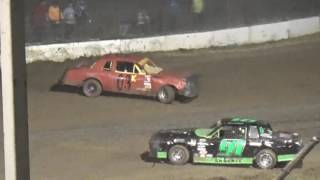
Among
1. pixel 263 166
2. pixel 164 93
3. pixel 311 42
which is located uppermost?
pixel 311 42

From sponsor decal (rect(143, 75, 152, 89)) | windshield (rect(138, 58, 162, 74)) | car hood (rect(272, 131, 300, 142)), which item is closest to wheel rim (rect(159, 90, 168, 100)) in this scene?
sponsor decal (rect(143, 75, 152, 89))

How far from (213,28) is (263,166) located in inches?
645

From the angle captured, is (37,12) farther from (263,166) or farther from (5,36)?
(5,36)

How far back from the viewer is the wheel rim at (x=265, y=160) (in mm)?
15486

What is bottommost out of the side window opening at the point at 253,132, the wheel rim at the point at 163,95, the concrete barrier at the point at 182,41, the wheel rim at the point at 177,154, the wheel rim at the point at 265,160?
the wheel rim at the point at 265,160

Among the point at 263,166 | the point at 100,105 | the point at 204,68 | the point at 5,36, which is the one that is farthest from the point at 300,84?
the point at 5,36

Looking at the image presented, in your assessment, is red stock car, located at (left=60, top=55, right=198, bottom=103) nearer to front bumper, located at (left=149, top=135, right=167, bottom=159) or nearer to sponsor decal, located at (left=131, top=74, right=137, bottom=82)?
sponsor decal, located at (left=131, top=74, right=137, bottom=82)

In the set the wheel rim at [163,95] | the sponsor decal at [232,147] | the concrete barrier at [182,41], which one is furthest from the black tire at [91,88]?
the sponsor decal at [232,147]

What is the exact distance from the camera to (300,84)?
24.7m

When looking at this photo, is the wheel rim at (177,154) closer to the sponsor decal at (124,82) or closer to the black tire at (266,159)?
the black tire at (266,159)

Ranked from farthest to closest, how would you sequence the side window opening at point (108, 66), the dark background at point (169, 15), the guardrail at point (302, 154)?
the dark background at point (169, 15), the side window opening at point (108, 66), the guardrail at point (302, 154)

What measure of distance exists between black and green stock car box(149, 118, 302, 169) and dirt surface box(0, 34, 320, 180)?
10.3 inches

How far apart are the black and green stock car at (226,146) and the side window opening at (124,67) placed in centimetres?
726

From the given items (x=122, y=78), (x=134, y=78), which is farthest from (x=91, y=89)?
(x=134, y=78)
